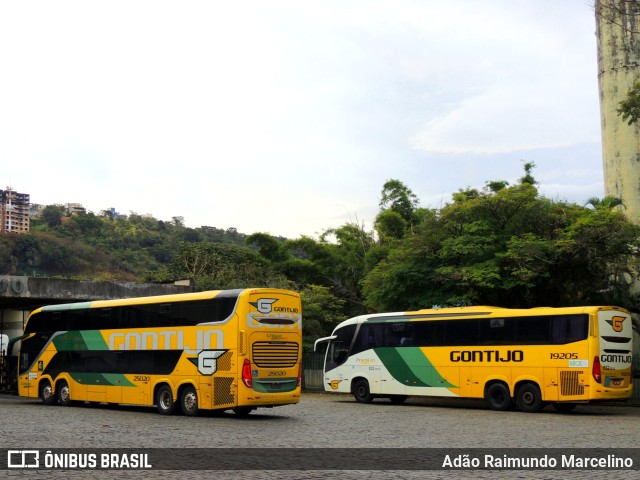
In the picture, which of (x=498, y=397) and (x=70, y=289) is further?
(x=70, y=289)

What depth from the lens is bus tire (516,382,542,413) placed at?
A: 985 inches

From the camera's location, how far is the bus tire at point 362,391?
30.3 meters

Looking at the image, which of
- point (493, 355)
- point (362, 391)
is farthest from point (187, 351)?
point (362, 391)

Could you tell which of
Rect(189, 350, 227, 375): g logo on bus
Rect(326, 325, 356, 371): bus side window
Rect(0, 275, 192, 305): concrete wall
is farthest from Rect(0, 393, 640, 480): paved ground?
Rect(0, 275, 192, 305): concrete wall

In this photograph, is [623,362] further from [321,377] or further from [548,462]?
[321,377]

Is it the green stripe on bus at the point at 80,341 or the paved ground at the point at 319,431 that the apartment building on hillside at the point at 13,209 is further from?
the paved ground at the point at 319,431

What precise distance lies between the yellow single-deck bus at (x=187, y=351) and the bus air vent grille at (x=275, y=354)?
3 centimetres

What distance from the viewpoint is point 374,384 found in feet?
98.3

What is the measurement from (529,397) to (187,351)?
1071cm

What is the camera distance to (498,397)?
86.3 feet

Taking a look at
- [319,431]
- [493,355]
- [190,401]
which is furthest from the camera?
[493,355]

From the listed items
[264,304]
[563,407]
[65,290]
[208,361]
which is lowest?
[563,407]

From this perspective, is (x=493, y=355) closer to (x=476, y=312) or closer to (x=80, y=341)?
(x=476, y=312)

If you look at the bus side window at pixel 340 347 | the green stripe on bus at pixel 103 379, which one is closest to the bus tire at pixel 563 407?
the bus side window at pixel 340 347
